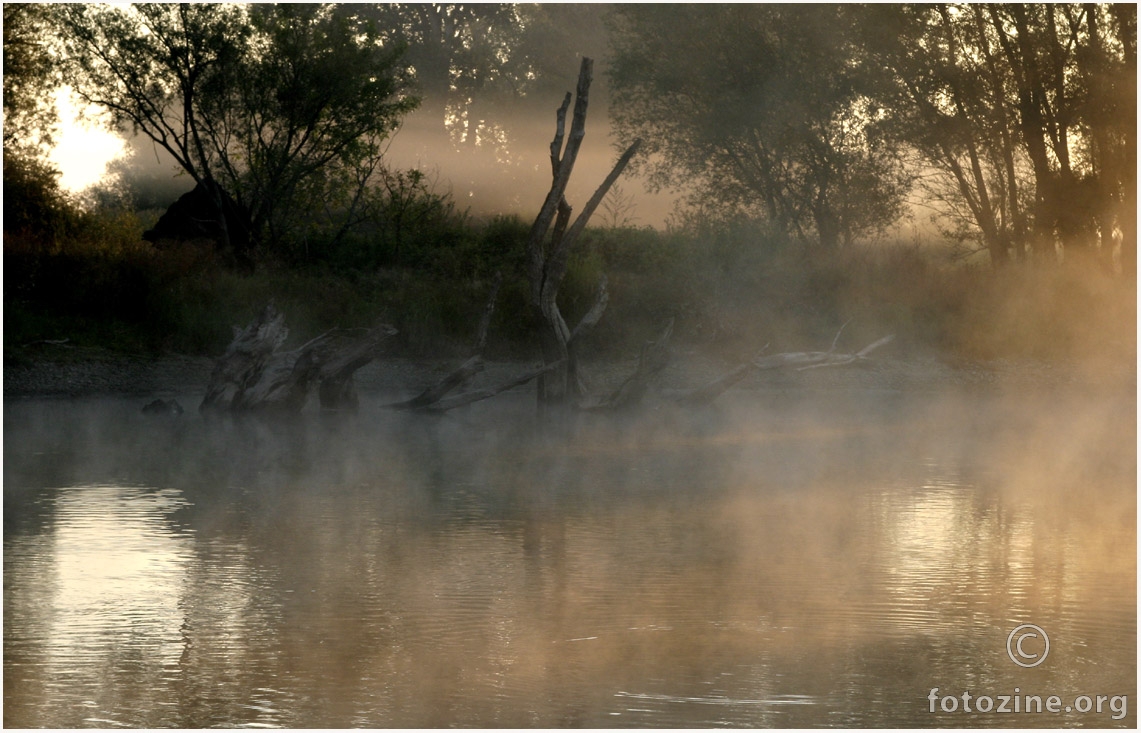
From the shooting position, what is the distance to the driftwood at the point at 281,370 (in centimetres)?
1906

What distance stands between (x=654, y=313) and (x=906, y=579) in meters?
17.9

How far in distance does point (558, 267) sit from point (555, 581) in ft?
38.7

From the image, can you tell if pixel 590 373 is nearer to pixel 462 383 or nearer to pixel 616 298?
pixel 616 298

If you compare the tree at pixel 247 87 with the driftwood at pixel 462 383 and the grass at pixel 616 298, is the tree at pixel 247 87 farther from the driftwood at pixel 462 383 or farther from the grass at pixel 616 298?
the driftwood at pixel 462 383

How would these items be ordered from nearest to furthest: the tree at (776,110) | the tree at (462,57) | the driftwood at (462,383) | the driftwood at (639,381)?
the driftwood at (462,383) < the driftwood at (639,381) < the tree at (776,110) < the tree at (462,57)

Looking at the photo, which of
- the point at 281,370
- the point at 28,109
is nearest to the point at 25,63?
the point at 28,109

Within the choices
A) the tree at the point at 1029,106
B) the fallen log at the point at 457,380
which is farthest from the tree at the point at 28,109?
the tree at the point at 1029,106

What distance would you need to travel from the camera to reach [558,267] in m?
19.8

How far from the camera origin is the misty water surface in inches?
237

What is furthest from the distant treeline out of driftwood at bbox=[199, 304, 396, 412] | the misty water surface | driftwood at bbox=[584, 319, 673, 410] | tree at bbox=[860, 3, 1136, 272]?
the misty water surface

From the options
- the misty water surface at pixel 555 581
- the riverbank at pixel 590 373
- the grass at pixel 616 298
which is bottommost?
the misty water surface at pixel 555 581

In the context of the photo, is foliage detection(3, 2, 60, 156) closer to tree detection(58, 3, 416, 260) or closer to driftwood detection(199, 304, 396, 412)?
tree detection(58, 3, 416, 260)

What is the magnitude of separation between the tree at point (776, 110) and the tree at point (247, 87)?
681 centimetres

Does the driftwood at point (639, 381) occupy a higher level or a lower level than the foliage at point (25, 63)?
lower
